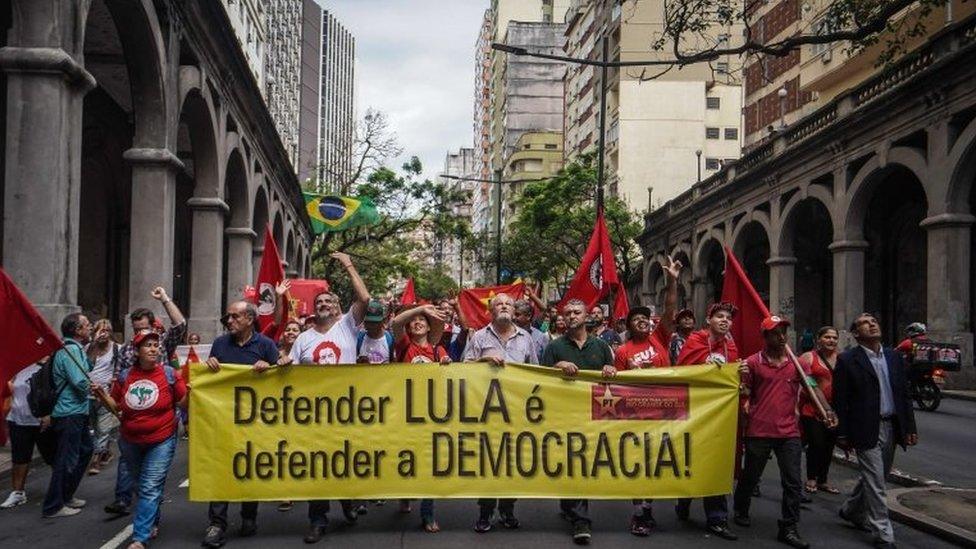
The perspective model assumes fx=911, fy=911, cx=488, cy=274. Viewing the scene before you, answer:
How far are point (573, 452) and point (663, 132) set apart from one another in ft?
179

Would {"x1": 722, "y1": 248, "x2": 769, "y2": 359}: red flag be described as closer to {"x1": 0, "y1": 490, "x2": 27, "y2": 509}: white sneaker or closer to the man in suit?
the man in suit

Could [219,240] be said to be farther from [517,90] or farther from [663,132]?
[517,90]

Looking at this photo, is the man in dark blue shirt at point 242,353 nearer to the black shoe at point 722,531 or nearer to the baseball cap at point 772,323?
the black shoe at point 722,531

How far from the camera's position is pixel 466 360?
7.71 meters

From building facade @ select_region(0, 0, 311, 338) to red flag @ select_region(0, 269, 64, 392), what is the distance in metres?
4.10

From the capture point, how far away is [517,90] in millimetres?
104750

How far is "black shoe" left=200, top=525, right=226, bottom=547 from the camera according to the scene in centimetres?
662

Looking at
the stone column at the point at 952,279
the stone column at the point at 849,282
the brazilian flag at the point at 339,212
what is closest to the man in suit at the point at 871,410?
the stone column at the point at 952,279

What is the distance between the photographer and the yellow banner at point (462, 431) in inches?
280

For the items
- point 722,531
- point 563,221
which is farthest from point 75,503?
point 563,221

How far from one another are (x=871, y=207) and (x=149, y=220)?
21046mm

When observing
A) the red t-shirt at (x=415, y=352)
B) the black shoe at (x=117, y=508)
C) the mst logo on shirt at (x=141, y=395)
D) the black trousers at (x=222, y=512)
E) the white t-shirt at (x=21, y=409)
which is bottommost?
the black shoe at (x=117, y=508)

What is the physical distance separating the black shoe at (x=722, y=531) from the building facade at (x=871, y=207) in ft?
39.9

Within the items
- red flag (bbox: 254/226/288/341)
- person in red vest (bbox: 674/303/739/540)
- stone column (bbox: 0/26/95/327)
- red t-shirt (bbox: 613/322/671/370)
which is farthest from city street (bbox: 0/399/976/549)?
stone column (bbox: 0/26/95/327)
